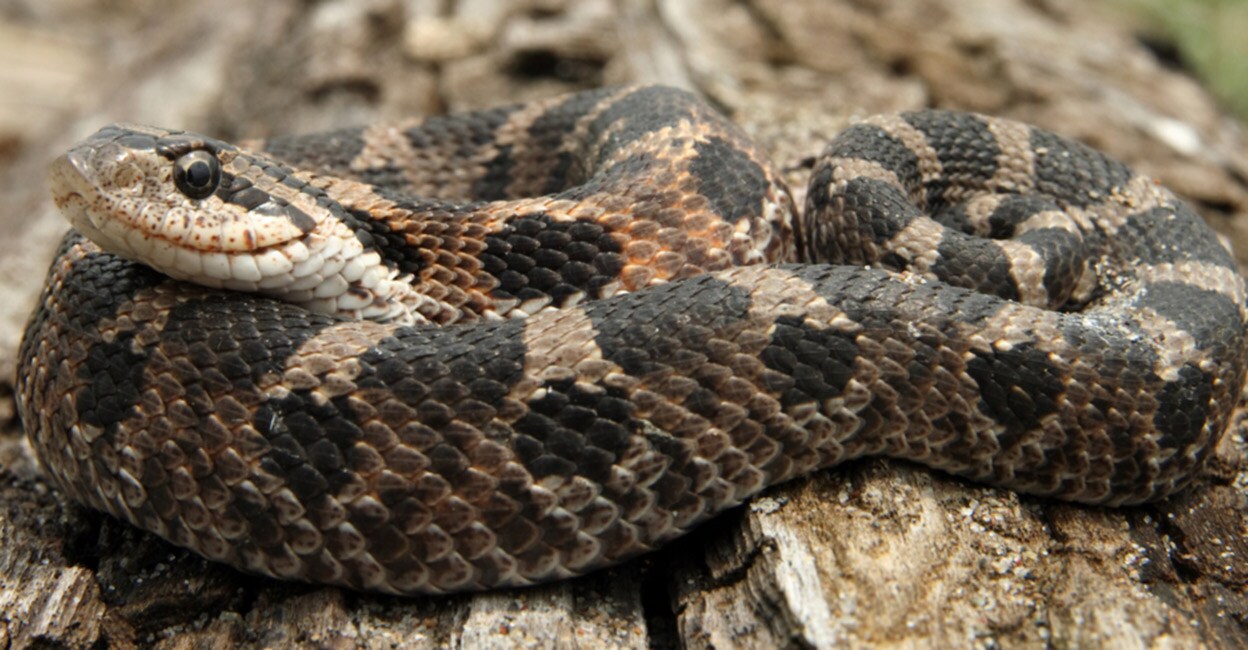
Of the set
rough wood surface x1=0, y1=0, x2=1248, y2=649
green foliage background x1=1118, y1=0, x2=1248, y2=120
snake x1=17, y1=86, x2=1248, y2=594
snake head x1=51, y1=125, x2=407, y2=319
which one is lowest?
green foliage background x1=1118, y1=0, x2=1248, y2=120

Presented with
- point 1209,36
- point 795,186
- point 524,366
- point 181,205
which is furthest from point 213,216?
point 1209,36

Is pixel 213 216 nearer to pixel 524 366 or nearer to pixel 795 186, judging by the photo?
pixel 524 366

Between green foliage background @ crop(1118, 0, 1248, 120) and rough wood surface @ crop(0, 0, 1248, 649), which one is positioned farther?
green foliage background @ crop(1118, 0, 1248, 120)

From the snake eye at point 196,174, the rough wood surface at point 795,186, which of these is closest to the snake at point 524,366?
the snake eye at point 196,174

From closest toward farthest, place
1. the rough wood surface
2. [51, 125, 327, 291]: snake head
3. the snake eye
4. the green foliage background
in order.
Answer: the rough wood surface, [51, 125, 327, 291]: snake head, the snake eye, the green foliage background

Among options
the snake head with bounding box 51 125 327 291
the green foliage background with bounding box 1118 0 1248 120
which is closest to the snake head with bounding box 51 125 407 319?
the snake head with bounding box 51 125 327 291

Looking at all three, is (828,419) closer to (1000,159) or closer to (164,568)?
(1000,159)

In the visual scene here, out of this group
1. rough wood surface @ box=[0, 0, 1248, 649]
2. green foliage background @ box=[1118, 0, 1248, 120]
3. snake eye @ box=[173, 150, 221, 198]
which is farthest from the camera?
green foliage background @ box=[1118, 0, 1248, 120]

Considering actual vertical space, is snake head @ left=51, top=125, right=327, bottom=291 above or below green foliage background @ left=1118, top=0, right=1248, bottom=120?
above

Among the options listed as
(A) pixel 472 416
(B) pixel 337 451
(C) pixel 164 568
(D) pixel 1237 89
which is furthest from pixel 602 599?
(D) pixel 1237 89

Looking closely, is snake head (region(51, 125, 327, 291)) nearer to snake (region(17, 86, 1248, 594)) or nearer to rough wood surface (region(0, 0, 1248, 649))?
snake (region(17, 86, 1248, 594))
